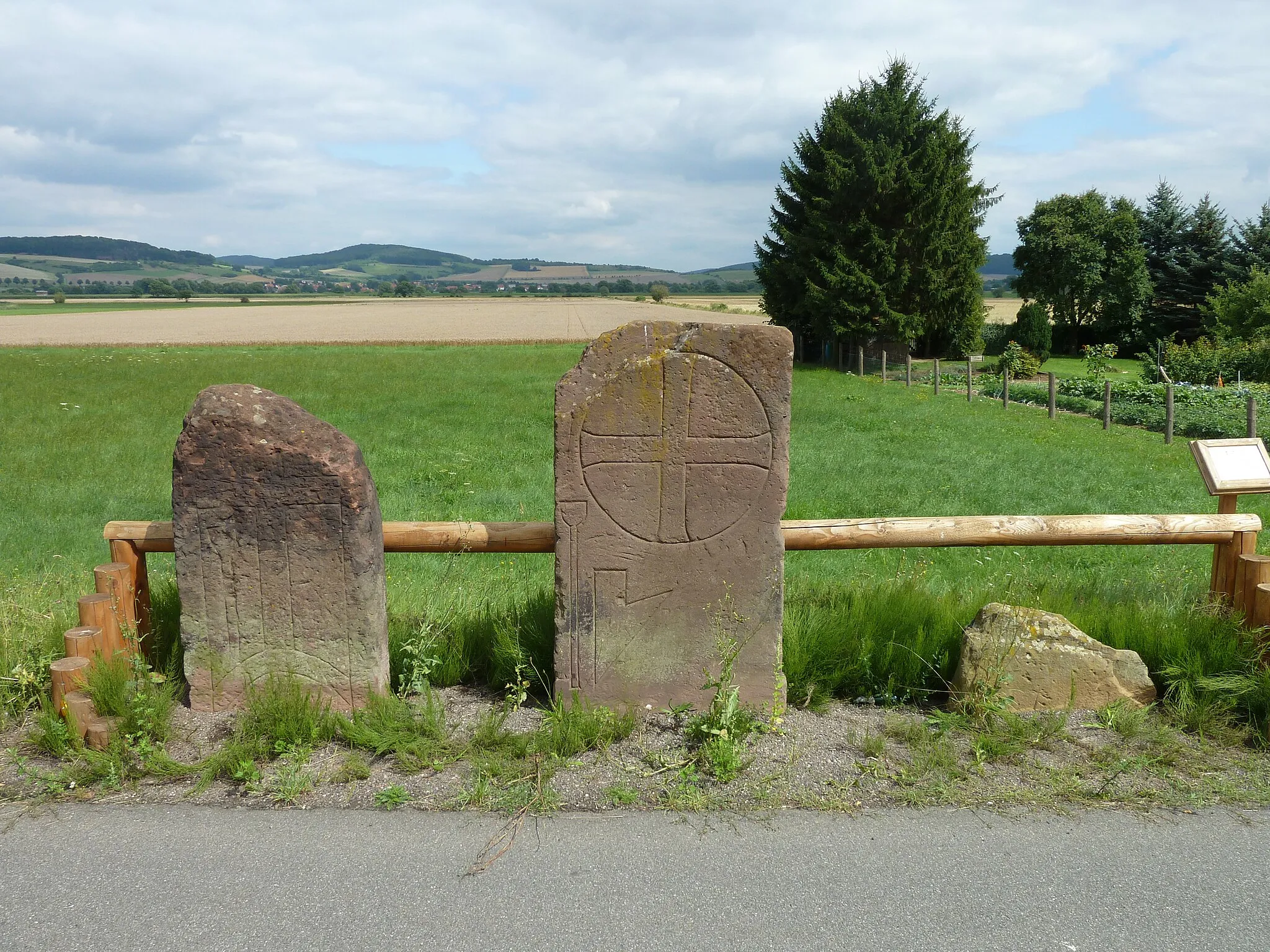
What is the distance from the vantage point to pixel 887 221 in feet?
104

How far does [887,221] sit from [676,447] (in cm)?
2975

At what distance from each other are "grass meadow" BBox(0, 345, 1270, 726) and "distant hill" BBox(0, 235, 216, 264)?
183 meters

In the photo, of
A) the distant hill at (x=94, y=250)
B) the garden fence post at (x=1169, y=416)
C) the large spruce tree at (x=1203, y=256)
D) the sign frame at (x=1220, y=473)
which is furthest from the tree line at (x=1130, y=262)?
the distant hill at (x=94, y=250)

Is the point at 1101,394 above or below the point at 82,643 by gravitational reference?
above

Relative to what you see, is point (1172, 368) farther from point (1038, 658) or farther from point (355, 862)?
point (355, 862)

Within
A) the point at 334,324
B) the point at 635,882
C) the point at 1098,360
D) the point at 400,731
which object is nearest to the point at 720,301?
the point at 334,324

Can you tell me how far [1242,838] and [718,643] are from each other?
2247 millimetres

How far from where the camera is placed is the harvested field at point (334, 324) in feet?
162

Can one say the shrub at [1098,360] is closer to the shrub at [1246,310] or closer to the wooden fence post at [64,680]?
the shrub at [1246,310]

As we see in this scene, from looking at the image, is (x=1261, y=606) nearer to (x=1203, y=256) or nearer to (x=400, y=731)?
(x=400, y=731)

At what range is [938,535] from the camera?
15.7 ft

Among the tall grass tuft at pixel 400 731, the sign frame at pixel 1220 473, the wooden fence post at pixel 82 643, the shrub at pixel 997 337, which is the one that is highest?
the shrub at pixel 997 337

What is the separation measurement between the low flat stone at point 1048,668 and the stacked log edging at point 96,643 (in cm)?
417

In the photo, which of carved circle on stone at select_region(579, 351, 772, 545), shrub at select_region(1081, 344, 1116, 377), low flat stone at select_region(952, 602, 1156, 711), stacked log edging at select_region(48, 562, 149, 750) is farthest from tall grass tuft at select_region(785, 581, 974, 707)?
shrub at select_region(1081, 344, 1116, 377)
